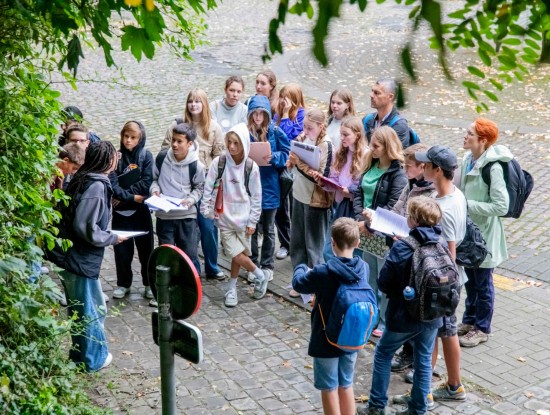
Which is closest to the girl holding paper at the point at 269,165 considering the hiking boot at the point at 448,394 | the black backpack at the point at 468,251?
the black backpack at the point at 468,251

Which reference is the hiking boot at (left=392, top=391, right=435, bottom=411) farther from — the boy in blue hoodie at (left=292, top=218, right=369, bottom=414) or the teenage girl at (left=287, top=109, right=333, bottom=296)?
the teenage girl at (left=287, top=109, right=333, bottom=296)

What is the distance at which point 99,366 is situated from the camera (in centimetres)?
748

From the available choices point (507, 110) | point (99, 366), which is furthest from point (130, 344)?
point (507, 110)

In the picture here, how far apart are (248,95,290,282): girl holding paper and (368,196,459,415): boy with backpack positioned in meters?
2.72

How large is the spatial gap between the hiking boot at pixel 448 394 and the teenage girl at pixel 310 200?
7.33ft

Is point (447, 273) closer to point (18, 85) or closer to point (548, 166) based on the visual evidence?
point (18, 85)

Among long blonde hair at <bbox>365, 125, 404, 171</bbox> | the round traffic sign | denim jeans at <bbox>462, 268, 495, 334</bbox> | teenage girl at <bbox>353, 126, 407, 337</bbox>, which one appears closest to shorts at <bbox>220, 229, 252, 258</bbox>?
teenage girl at <bbox>353, 126, 407, 337</bbox>

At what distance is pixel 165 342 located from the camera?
5.10 metres

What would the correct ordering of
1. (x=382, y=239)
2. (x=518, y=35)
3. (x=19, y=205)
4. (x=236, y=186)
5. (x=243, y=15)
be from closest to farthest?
1. (x=518, y=35)
2. (x=19, y=205)
3. (x=382, y=239)
4. (x=236, y=186)
5. (x=243, y=15)

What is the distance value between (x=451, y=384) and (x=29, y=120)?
3926 mm

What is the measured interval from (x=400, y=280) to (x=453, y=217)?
82cm

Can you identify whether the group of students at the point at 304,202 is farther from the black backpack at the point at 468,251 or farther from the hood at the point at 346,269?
the black backpack at the point at 468,251

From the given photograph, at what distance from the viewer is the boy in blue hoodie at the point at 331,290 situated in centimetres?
622

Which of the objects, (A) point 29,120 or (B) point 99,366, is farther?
(B) point 99,366
